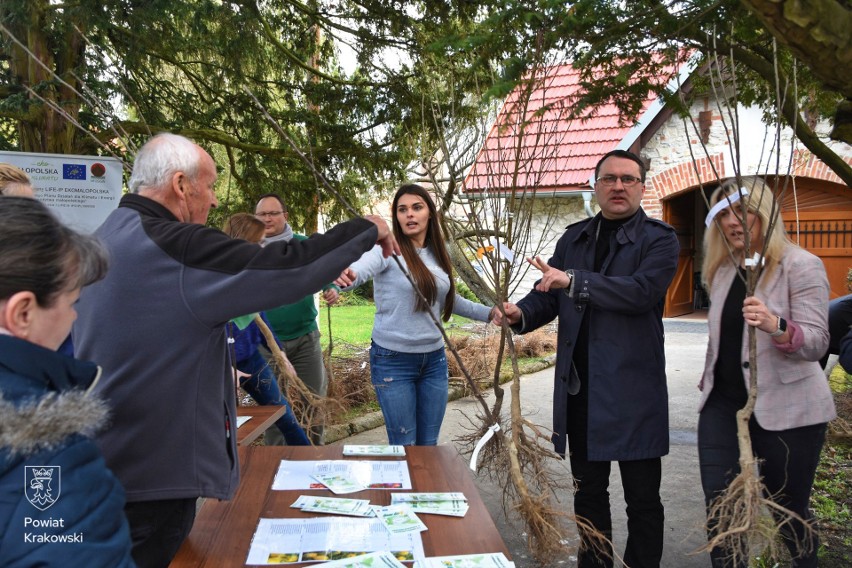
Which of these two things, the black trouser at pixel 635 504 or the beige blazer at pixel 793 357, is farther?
the black trouser at pixel 635 504

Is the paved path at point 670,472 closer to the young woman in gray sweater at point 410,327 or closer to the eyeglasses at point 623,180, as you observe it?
the young woman in gray sweater at point 410,327

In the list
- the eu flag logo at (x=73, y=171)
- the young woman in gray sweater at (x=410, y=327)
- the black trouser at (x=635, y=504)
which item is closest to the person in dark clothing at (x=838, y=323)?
the black trouser at (x=635, y=504)

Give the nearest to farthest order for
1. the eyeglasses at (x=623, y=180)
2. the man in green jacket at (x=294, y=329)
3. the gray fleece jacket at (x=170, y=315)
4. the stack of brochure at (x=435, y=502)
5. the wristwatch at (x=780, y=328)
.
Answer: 1. the gray fleece jacket at (x=170, y=315)
2. the stack of brochure at (x=435, y=502)
3. the wristwatch at (x=780, y=328)
4. the eyeglasses at (x=623, y=180)
5. the man in green jacket at (x=294, y=329)

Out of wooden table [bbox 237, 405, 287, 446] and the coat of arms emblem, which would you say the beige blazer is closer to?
wooden table [bbox 237, 405, 287, 446]

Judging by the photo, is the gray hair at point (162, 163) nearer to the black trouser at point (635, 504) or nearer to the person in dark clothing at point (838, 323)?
the black trouser at point (635, 504)

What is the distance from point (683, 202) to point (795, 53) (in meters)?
13.0

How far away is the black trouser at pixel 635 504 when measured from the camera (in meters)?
2.78

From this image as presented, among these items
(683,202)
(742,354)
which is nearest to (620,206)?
(742,354)

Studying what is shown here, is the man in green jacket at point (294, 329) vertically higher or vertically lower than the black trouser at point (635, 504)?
higher

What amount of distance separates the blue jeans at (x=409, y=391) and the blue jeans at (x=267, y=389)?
976mm

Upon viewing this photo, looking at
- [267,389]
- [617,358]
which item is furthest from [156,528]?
[267,389]

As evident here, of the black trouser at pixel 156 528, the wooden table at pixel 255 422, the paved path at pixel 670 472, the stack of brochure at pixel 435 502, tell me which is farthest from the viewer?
the paved path at pixel 670 472

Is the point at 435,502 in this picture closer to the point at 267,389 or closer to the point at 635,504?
the point at 635,504

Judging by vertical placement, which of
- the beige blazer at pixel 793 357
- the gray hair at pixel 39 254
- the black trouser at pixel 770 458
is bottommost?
the black trouser at pixel 770 458
